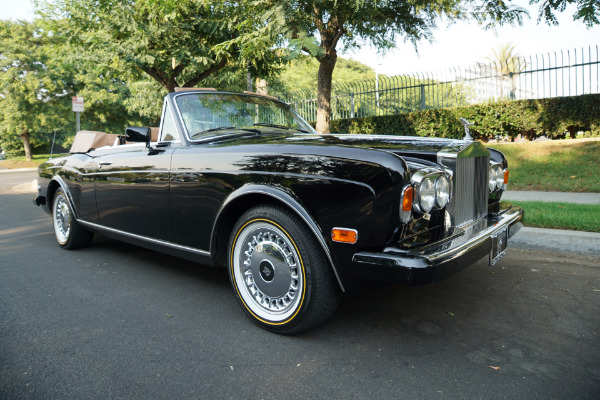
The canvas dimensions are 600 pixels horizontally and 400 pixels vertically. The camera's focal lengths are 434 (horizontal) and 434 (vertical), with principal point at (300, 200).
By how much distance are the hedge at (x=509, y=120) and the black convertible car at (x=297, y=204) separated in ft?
24.6

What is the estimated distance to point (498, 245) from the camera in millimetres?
2852

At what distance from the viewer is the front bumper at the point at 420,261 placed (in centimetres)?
219

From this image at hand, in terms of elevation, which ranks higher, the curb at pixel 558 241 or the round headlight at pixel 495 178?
the round headlight at pixel 495 178

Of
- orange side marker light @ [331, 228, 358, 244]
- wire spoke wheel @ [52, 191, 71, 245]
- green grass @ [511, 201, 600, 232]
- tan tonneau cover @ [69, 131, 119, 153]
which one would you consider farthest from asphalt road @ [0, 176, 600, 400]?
tan tonneau cover @ [69, 131, 119, 153]

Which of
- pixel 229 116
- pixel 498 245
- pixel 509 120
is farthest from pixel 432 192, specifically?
pixel 509 120

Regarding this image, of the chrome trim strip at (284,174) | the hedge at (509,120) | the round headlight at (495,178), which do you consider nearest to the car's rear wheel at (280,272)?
the chrome trim strip at (284,174)

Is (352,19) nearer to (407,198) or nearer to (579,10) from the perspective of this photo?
(579,10)

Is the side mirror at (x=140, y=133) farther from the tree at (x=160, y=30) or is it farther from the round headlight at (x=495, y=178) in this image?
the tree at (x=160, y=30)

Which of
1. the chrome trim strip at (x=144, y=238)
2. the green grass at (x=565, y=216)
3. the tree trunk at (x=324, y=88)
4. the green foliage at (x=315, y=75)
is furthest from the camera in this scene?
the green foliage at (x=315, y=75)

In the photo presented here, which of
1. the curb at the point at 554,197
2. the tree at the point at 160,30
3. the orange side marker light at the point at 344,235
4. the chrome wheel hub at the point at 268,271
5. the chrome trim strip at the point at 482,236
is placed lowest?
the curb at the point at 554,197

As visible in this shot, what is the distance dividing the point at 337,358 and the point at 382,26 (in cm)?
836

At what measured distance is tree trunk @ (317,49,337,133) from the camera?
9.83m

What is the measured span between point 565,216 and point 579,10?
12.0 feet

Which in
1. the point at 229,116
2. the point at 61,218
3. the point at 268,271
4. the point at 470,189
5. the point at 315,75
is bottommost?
the point at 268,271
